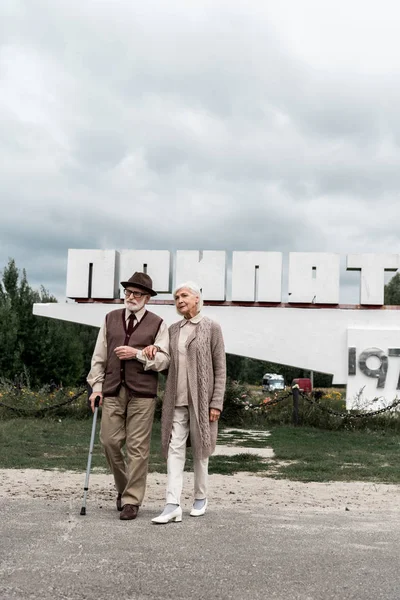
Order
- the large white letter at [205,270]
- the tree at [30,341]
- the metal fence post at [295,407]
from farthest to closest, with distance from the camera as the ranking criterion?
the tree at [30,341] → the large white letter at [205,270] → the metal fence post at [295,407]

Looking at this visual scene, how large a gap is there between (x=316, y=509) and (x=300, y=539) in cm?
143

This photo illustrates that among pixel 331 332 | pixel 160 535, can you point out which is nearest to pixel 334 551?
pixel 160 535

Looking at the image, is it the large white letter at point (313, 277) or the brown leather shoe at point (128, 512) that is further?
the large white letter at point (313, 277)

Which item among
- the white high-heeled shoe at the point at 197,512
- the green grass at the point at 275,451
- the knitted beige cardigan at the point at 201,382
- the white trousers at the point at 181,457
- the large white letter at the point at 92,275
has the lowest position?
the green grass at the point at 275,451

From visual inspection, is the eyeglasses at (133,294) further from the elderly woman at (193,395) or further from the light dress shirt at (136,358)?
the elderly woman at (193,395)

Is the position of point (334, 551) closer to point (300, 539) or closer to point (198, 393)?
point (300, 539)

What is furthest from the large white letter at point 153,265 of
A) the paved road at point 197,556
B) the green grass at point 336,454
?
the paved road at point 197,556

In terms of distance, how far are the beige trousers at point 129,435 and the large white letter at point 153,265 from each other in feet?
35.4

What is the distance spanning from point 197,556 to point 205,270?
1248 cm

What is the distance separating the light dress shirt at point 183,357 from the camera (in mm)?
5844

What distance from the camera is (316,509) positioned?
6.34 m

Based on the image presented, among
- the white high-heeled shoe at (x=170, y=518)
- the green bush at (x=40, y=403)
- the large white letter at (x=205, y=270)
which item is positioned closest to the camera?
the white high-heeled shoe at (x=170, y=518)

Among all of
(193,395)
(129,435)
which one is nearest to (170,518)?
(129,435)

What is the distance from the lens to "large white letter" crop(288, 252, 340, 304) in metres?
16.5
